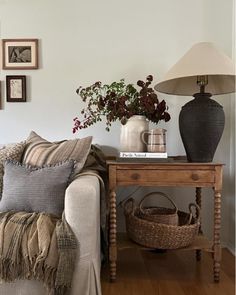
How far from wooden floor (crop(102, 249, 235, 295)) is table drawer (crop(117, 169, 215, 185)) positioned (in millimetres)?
602

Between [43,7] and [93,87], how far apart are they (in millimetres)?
823

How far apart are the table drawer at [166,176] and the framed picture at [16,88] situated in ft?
3.88

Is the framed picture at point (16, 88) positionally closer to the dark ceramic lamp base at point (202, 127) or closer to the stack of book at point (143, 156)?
the stack of book at point (143, 156)

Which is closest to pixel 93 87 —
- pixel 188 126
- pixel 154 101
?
pixel 154 101

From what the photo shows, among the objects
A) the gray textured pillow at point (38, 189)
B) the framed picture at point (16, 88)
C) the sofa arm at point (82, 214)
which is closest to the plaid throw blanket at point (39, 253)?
the sofa arm at point (82, 214)

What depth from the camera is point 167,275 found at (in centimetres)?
198

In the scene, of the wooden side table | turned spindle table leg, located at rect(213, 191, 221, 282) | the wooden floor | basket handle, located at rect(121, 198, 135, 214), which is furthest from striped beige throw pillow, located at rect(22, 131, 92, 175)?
turned spindle table leg, located at rect(213, 191, 221, 282)

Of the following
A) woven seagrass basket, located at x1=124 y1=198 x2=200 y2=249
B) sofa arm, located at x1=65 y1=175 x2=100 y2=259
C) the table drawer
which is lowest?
woven seagrass basket, located at x1=124 y1=198 x2=200 y2=249

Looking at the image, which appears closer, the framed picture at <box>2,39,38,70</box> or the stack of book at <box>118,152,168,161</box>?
the stack of book at <box>118,152,168,161</box>

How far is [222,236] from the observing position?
2502 mm

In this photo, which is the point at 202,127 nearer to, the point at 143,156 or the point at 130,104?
the point at 143,156

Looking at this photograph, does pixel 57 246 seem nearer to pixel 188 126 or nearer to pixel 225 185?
pixel 188 126

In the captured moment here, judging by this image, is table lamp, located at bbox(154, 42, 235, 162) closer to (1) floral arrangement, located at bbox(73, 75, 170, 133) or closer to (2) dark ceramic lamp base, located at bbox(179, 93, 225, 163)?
(2) dark ceramic lamp base, located at bbox(179, 93, 225, 163)

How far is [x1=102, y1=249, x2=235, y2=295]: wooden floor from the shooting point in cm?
178
